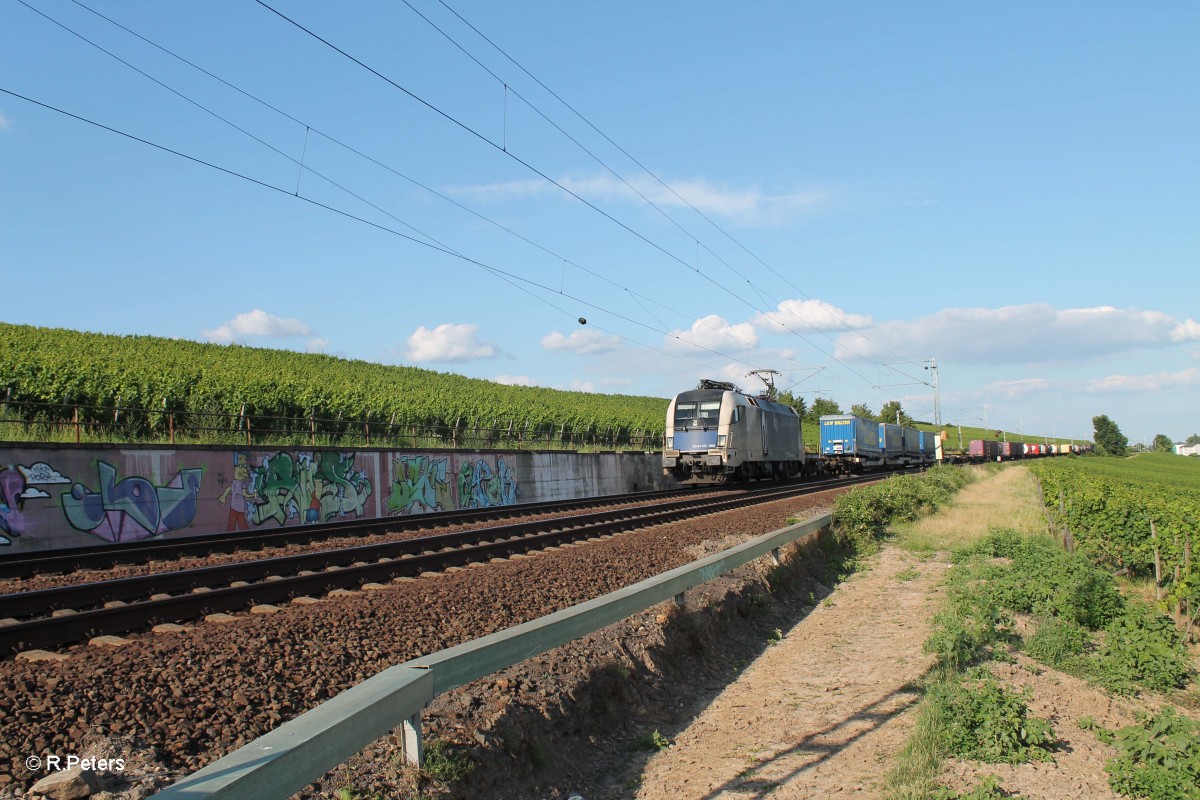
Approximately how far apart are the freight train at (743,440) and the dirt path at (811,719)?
20101mm

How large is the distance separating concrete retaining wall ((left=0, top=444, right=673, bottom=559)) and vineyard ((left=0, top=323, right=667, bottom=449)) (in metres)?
1.65

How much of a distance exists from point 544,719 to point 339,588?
4.33 metres

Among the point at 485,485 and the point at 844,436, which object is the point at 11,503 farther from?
the point at 844,436

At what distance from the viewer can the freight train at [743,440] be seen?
3119 cm

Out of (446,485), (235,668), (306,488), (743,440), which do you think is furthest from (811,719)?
(743,440)

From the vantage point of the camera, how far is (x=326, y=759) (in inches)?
155

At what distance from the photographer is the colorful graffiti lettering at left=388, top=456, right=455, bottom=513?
2416 cm

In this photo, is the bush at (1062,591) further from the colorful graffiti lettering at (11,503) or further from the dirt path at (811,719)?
the colorful graffiti lettering at (11,503)

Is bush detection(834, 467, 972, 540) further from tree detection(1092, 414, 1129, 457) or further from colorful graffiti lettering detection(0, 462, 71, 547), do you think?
tree detection(1092, 414, 1129, 457)

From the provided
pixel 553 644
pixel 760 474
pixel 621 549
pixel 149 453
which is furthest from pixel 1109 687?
pixel 760 474

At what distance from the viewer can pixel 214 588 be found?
381 inches

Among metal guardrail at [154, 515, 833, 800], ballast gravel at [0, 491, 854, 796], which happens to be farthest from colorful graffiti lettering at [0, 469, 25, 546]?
metal guardrail at [154, 515, 833, 800]

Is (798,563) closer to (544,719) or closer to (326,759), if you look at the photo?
(544,719)

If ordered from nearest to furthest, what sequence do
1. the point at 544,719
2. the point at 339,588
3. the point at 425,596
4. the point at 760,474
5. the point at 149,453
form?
1. the point at 544,719
2. the point at 425,596
3. the point at 339,588
4. the point at 149,453
5. the point at 760,474
